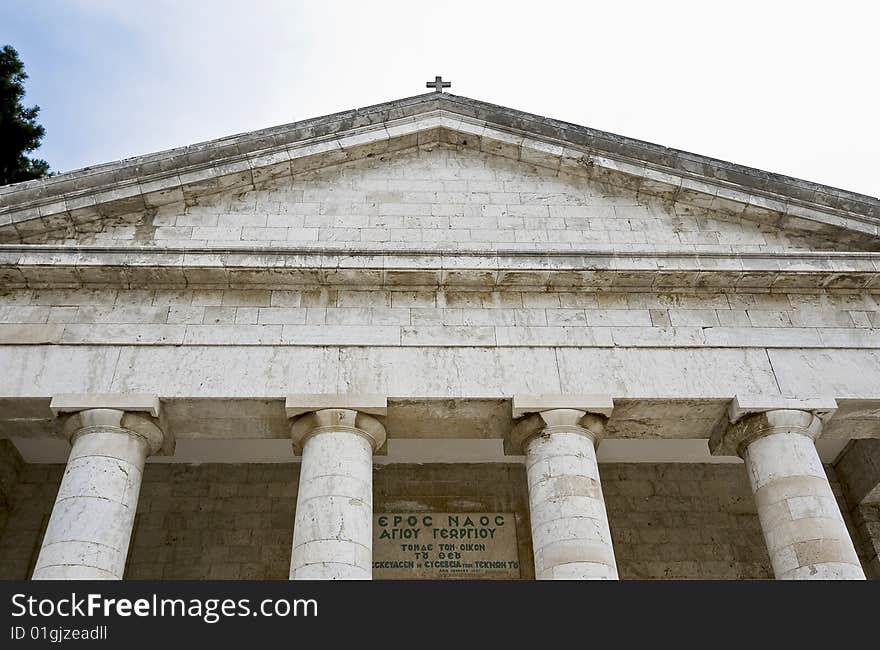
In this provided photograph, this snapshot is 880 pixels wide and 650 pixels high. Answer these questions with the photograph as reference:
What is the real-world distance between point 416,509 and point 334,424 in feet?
12.1

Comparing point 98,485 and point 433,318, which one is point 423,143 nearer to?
point 433,318

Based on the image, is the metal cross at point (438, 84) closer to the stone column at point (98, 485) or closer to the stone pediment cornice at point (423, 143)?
the stone pediment cornice at point (423, 143)

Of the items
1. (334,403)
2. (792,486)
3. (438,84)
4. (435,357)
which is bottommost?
(792,486)

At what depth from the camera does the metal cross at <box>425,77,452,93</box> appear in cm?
1359

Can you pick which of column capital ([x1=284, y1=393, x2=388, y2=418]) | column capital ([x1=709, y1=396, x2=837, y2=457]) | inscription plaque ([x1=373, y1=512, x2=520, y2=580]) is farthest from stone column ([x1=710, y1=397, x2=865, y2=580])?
column capital ([x1=284, y1=393, x2=388, y2=418])

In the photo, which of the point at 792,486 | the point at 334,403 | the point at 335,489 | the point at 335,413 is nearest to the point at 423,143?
the point at 334,403

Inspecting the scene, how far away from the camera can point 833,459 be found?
13469 millimetres

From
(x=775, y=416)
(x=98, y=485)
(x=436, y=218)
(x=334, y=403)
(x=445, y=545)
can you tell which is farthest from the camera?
(x=445, y=545)

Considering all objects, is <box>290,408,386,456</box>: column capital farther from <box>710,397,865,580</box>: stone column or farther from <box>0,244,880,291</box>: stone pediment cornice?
<box>710,397,865,580</box>: stone column

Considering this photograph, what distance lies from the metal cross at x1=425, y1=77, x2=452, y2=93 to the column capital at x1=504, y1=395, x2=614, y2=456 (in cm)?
625

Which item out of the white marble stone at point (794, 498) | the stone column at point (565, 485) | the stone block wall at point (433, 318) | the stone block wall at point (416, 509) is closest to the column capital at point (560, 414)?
the stone column at point (565, 485)

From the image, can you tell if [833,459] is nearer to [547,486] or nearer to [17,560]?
[547,486]

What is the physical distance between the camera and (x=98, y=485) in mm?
9016

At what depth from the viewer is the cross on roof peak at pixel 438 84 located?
13.6m
